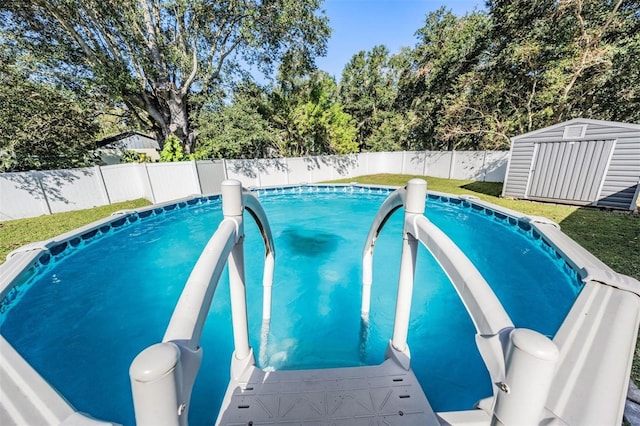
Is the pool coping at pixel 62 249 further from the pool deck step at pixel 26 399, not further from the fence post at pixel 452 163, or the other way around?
the fence post at pixel 452 163

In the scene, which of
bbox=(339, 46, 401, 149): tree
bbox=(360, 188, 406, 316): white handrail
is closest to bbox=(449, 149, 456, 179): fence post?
bbox=(339, 46, 401, 149): tree

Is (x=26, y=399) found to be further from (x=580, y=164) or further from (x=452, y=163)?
(x=452, y=163)

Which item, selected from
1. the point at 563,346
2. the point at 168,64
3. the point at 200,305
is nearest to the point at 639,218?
the point at 563,346

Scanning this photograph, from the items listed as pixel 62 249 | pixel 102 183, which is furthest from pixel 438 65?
pixel 62 249

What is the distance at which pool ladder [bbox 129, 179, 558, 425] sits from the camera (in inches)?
25.5

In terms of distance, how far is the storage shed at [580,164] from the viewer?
289 inches

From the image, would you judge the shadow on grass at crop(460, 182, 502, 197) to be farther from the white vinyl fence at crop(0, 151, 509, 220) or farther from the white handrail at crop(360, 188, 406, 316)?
the white handrail at crop(360, 188, 406, 316)

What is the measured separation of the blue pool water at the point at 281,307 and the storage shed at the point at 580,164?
2.88m

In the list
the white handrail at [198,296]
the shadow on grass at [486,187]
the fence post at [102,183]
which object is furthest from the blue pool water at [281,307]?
the shadow on grass at [486,187]

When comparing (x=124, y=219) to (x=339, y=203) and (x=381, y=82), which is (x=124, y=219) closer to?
(x=339, y=203)

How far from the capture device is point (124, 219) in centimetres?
791

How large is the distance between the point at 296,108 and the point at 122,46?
26.6 feet

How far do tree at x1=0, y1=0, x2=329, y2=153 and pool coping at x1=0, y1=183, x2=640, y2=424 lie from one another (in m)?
5.69

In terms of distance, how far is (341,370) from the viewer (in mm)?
2250
